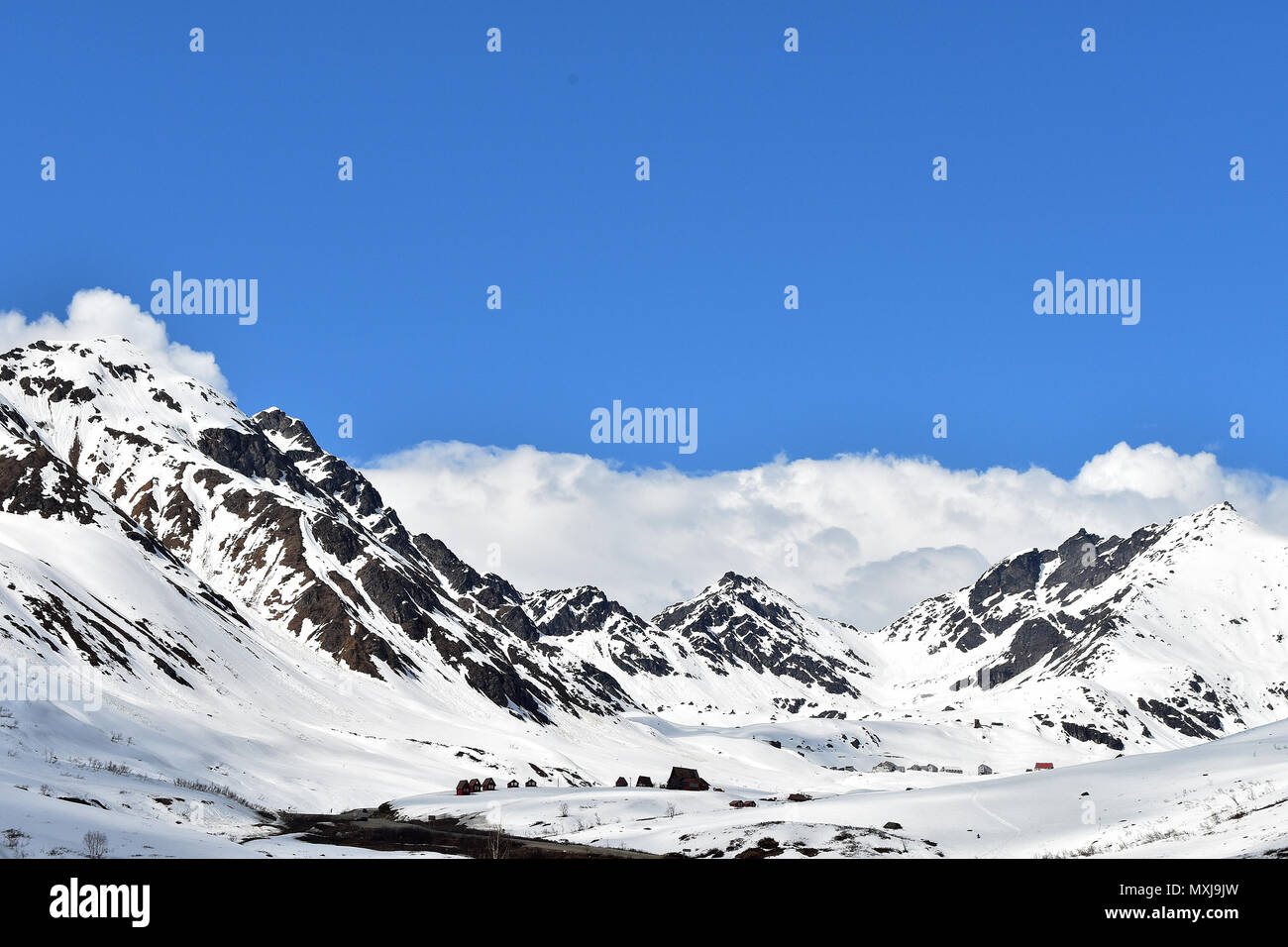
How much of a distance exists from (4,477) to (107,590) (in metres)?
44.7

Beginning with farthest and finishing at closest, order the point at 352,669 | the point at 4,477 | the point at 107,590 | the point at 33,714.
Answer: the point at 352,669 < the point at 4,477 < the point at 107,590 < the point at 33,714

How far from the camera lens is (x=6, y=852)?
2345 cm

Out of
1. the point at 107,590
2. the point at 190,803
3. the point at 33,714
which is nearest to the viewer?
the point at 190,803

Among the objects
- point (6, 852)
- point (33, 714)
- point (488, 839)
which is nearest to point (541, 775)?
point (33, 714)

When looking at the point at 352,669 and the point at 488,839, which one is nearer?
the point at 488,839

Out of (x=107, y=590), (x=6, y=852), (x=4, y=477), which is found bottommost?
(x=6, y=852)
